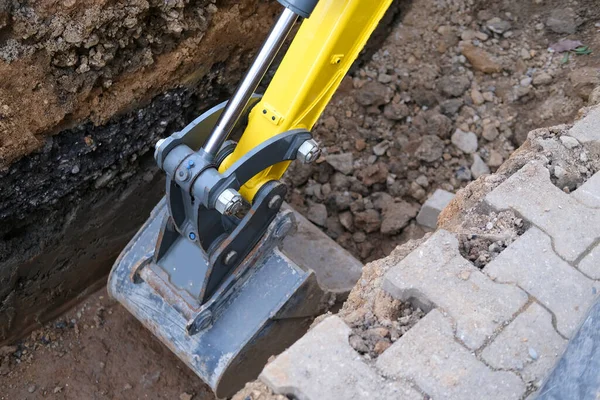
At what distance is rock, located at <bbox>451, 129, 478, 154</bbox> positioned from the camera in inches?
161

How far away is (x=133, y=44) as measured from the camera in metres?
3.08

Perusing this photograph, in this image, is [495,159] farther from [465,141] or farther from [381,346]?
[381,346]

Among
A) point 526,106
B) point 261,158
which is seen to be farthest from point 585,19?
point 261,158

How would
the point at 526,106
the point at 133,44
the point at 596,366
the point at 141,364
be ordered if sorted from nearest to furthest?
the point at 596,366 → the point at 133,44 → the point at 141,364 → the point at 526,106

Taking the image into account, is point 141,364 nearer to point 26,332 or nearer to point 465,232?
point 26,332

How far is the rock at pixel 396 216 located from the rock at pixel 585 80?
1.18m

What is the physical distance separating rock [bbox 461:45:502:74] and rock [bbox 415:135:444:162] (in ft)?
2.03

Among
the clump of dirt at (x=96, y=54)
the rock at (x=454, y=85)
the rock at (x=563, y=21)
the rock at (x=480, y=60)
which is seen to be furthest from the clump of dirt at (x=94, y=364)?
the rock at (x=563, y=21)

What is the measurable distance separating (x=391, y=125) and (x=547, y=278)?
2.09 meters

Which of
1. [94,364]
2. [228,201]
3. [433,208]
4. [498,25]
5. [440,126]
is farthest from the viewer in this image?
→ [498,25]

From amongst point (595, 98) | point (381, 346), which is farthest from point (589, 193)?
point (381, 346)

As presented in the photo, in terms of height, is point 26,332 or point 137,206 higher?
point 137,206

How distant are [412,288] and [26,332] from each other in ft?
7.24

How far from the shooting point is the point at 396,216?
152 inches
